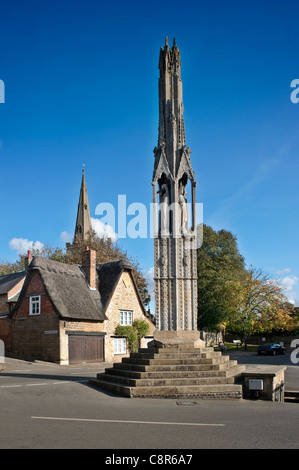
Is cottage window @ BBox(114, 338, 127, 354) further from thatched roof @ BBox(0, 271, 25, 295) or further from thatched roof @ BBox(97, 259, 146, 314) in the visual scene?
thatched roof @ BBox(0, 271, 25, 295)

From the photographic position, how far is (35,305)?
30.4 meters

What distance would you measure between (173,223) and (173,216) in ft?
0.78

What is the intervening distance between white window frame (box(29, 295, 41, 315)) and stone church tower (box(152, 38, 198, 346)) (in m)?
18.1

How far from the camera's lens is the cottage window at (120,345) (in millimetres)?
33978

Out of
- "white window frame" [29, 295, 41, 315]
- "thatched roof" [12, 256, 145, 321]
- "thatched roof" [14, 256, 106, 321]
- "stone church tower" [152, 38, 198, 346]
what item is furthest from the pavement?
"white window frame" [29, 295, 41, 315]

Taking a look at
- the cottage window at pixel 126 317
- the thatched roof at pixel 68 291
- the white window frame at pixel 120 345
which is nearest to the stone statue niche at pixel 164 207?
the thatched roof at pixel 68 291

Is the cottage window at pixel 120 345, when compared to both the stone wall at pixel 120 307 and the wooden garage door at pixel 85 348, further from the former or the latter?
the wooden garage door at pixel 85 348

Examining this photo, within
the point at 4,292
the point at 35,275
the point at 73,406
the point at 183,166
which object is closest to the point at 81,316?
the point at 35,275

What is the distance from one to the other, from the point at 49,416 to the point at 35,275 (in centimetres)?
2334

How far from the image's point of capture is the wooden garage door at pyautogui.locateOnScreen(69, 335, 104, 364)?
29.2 m

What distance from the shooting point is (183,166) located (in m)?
14.7

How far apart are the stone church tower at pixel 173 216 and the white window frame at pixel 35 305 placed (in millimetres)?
18132
